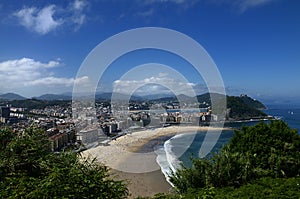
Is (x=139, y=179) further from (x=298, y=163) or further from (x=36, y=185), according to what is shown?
(x=36, y=185)

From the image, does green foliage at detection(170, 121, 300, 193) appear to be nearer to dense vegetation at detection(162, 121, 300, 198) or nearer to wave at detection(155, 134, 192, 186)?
dense vegetation at detection(162, 121, 300, 198)

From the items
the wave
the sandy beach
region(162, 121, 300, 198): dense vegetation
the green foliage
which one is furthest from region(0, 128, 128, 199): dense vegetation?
the wave

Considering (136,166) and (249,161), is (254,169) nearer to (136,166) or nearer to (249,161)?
(249,161)

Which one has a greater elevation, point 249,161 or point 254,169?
point 249,161

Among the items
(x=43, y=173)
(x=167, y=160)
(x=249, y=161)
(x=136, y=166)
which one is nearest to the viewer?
(x=43, y=173)

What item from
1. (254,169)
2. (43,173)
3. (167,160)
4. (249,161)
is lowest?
(167,160)

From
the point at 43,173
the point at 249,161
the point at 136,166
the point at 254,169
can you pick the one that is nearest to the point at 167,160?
the point at 136,166

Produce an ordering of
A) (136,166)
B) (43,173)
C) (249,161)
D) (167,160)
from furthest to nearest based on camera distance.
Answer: (167,160), (136,166), (249,161), (43,173)
